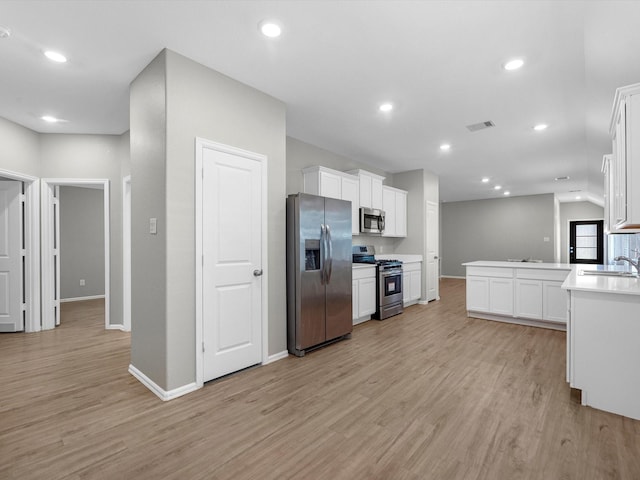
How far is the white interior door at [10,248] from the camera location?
443cm

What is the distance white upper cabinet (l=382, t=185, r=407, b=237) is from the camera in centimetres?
617

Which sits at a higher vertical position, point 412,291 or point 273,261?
point 273,261

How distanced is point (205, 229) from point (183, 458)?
1649 mm

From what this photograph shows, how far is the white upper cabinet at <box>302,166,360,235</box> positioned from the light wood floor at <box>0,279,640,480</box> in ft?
7.54

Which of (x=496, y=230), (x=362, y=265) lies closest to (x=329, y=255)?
(x=362, y=265)

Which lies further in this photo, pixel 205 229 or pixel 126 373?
pixel 126 373

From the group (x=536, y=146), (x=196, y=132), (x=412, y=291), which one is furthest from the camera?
(x=412, y=291)

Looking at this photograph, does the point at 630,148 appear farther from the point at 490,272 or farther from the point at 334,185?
the point at 334,185

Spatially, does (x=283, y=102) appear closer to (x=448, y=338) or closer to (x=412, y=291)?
(x=448, y=338)

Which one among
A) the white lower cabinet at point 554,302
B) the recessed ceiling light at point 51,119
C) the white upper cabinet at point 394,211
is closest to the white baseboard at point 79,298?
the recessed ceiling light at point 51,119

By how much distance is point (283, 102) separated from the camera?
3508mm

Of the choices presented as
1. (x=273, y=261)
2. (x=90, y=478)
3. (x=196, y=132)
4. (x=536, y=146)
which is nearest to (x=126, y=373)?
(x=90, y=478)

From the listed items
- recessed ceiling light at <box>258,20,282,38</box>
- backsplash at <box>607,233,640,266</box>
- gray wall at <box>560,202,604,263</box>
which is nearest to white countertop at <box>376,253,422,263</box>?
backsplash at <box>607,233,640,266</box>

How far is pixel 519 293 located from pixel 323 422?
12.9ft
